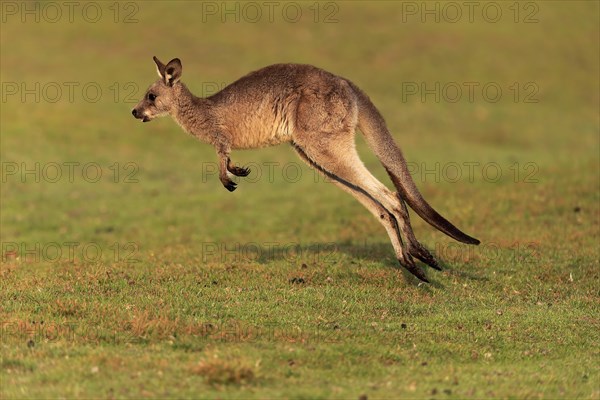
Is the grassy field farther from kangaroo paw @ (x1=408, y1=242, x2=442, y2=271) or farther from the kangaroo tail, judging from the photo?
the kangaroo tail

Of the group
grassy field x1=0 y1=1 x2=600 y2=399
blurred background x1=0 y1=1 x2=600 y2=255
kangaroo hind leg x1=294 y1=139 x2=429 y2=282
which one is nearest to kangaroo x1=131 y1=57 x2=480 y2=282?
kangaroo hind leg x1=294 y1=139 x2=429 y2=282

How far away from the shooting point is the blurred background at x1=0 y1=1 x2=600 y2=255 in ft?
57.5

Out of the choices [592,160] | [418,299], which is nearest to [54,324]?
[418,299]

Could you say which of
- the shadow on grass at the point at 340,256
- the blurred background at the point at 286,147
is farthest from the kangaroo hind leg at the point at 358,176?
the blurred background at the point at 286,147

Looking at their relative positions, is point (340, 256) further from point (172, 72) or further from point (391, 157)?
point (172, 72)

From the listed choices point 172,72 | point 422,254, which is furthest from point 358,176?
point 172,72

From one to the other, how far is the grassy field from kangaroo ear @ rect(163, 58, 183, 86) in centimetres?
243

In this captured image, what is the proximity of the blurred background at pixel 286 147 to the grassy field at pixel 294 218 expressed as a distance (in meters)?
0.11

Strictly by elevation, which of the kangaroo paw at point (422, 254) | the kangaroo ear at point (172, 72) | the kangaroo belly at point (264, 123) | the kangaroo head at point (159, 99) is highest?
the kangaroo ear at point (172, 72)

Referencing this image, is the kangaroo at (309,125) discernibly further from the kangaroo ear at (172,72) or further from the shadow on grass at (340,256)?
the shadow on grass at (340,256)

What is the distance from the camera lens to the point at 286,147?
27.3 meters

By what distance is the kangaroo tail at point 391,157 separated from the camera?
32.9 ft

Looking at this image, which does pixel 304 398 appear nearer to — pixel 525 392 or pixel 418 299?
pixel 525 392

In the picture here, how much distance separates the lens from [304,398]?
6.71 meters
